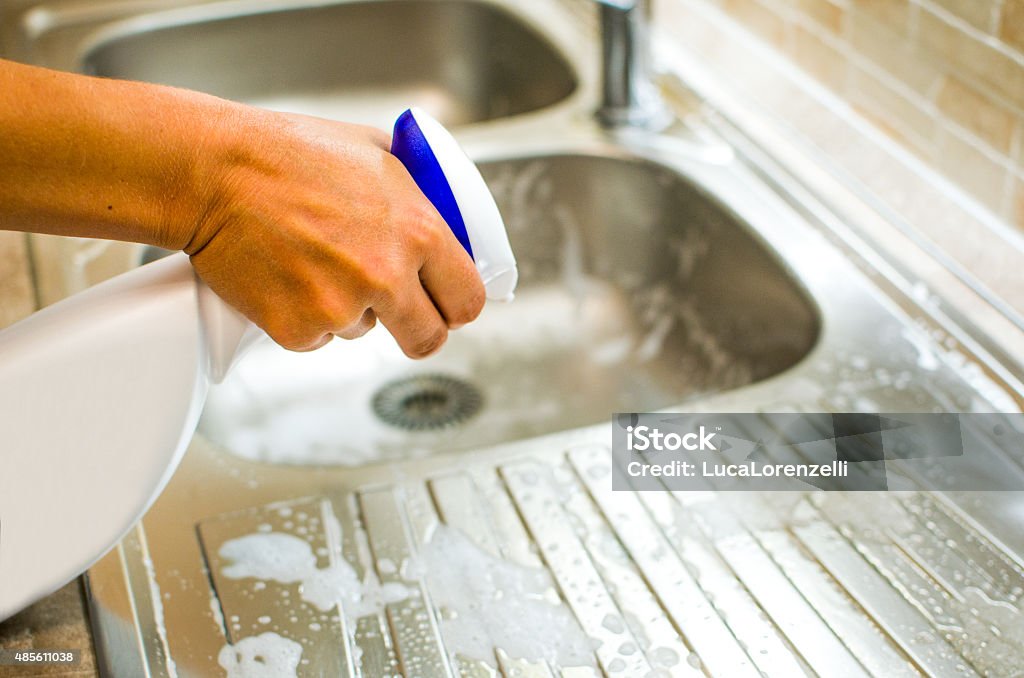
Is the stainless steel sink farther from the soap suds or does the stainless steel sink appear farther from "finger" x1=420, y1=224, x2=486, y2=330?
"finger" x1=420, y1=224, x2=486, y2=330

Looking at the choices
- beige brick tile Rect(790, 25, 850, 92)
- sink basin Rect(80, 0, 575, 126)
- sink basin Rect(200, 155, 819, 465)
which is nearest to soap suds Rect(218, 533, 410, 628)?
sink basin Rect(200, 155, 819, 465)

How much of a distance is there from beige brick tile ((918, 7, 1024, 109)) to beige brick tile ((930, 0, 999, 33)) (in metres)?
0.01

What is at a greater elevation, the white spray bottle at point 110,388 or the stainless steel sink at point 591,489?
the white spray bottle at point 110,388

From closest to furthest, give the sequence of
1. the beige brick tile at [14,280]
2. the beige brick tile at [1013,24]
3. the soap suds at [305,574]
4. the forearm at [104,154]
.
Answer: the forearm at [104,154], the soap suds at [305,574], the beige brick tile at [1013,24], the beige brick tile at [14,280]

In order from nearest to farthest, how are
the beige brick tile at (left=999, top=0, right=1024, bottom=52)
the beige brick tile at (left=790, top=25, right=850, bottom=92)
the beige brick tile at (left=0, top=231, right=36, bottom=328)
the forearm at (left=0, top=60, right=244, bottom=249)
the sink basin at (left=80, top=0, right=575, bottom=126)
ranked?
1. the forearm at (left=0, top=60, right=244, bottom=249)
2. the beige brick tile at (left=999, top=0, right=1024, bottom=52)
3. the beige brick tile at (left=0, top=231, right=36, bottom=328)
4. the beige brick tile at (left=790, top=25, right=850, bottom=92)
5. the sink basin at (left=80, top=0, right=575, bottom=126)

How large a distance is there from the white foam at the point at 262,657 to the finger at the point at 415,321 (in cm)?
17

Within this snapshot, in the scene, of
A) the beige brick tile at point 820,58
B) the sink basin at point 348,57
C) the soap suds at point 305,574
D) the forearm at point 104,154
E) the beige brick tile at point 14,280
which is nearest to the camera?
the forearm at point 104,154

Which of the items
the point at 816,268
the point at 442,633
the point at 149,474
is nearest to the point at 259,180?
the point at 149,474

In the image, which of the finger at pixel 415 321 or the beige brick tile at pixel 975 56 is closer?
the finger at pixel 415 321

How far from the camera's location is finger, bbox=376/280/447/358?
1.79ft

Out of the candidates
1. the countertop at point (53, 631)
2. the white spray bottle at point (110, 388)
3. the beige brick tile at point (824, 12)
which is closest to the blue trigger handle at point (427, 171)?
the white spray bottle at point (110, 388)

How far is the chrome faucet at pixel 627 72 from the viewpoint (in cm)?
99

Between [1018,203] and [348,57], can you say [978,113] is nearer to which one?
[1018,203]

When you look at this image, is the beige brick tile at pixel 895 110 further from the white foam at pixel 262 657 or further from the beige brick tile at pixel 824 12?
the white foam at pixel 262 657
